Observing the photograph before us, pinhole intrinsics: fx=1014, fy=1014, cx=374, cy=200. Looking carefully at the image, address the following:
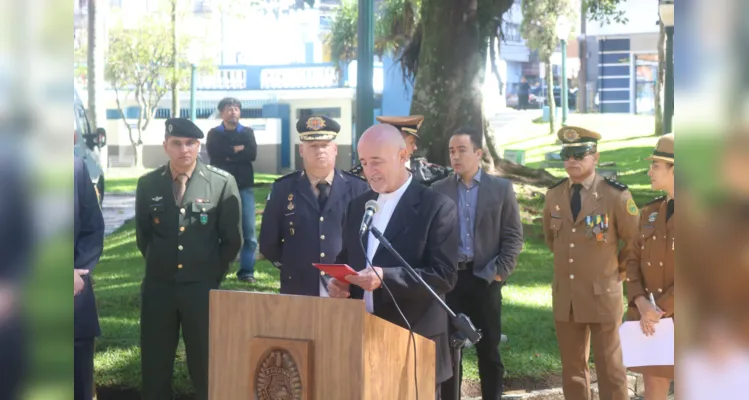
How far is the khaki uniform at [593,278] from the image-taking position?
6.03 m

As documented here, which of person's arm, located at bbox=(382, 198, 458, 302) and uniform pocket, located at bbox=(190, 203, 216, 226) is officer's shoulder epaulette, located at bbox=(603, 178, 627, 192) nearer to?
person's arm, located at bbox=(382, 198, 458, 302)

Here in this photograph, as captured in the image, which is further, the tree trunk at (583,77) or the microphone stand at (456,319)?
the tree trunk at (583,77)

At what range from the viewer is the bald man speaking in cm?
444

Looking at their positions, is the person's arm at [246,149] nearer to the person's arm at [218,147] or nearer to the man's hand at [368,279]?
the person's arm at [218,147]

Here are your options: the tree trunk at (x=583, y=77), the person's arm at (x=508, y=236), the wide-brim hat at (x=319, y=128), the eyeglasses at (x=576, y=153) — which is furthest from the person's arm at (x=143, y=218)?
the tree trunk at (x=583, y=77)

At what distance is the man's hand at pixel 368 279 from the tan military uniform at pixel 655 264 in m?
2.16

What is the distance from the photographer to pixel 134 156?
36094 mm

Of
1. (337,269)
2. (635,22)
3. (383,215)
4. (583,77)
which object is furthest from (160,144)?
(337,269)

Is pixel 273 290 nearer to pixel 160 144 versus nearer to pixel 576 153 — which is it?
pixel 576 153

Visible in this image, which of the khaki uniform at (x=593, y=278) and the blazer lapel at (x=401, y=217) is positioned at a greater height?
the blazer lapel at (x=401, y=217)

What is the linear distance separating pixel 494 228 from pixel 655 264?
121 cm

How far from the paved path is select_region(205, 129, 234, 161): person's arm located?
259 inches

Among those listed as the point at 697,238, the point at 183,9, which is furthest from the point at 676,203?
the point at 183,9

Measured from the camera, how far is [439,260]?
443 cm
